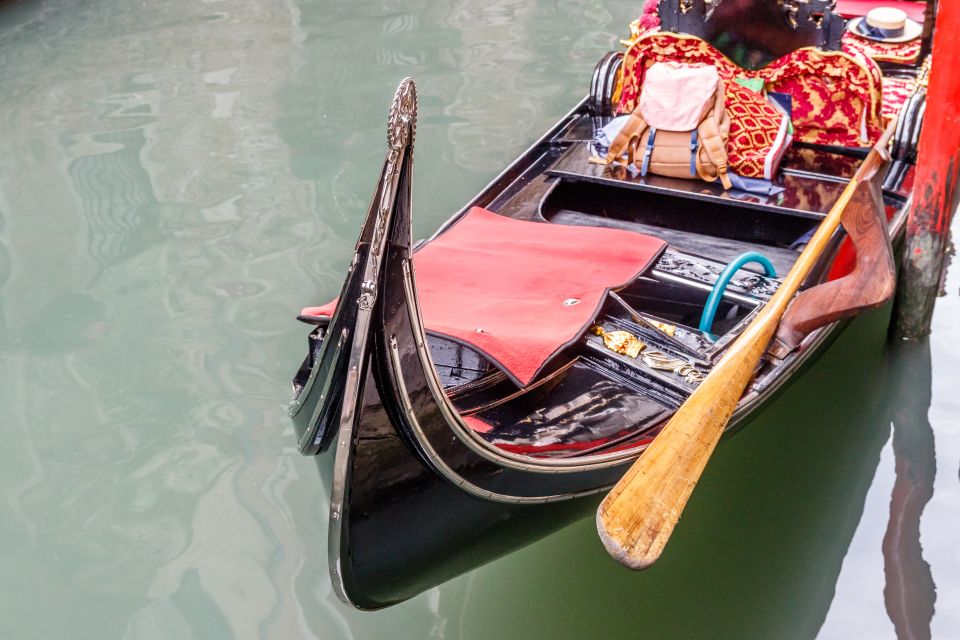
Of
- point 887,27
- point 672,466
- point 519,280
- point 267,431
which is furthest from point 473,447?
point 887,27

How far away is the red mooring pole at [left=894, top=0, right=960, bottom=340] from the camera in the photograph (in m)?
2.12

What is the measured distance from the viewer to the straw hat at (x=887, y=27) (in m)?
2.99

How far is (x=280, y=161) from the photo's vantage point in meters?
3.75

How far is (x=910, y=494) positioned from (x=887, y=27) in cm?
158

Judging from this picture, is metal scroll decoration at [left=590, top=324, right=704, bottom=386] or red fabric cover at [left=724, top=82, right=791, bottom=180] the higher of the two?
red fabric cover at [left=724, top=82, right=791, bottom=180]

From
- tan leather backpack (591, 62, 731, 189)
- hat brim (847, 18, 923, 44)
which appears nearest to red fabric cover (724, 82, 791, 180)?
tan leather backpack (591, 62, 731, 189)

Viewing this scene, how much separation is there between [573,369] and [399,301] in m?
0.60

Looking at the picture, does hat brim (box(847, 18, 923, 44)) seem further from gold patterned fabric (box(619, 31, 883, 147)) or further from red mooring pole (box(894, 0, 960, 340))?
red mooring pole (box(894, 0, 960, 340))

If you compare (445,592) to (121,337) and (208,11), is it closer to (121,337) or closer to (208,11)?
(121,337)

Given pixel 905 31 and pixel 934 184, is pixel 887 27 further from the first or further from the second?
pixel 934 184

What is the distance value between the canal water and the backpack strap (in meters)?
0.75

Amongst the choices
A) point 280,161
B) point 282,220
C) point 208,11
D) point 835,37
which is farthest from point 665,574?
point 208,11

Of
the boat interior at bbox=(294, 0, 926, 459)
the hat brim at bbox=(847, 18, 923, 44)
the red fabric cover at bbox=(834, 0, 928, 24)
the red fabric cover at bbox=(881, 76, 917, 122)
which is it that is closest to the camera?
the boat interior at bbox=(294, 0, 926, 459)

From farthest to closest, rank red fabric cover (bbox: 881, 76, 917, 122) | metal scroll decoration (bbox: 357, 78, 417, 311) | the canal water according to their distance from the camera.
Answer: red fabric cover (bbox: 881, 76, 917, 122) < the canal water < metal scroll decoration (bbox: 357, 78, 417, 311)
